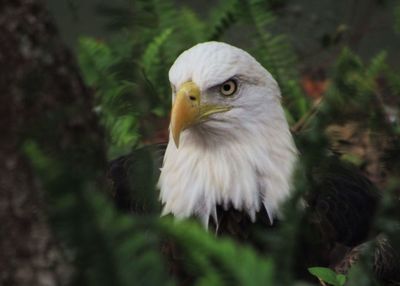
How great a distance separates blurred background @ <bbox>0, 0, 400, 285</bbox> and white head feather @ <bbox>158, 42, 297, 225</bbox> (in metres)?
0.28

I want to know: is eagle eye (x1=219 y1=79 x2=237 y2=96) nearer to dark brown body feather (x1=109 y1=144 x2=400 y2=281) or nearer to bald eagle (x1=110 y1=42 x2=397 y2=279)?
bald eagle (x1=110 y1=42 x2=397 y2=279)

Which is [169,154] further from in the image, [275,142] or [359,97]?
[359,97]

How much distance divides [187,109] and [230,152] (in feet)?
1.02

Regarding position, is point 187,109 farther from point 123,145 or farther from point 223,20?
Result: point 223,20

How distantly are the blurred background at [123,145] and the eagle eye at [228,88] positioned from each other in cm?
44

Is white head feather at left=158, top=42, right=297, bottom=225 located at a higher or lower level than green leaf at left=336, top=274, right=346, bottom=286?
higher

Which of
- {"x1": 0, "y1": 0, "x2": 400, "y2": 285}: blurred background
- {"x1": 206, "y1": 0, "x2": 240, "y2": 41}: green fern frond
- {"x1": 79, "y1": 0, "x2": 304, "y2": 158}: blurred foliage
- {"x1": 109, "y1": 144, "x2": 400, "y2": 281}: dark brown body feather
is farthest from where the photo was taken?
{"x1": 206, "y1": 0, "x2": 240, "y2": 41}: green fern frond

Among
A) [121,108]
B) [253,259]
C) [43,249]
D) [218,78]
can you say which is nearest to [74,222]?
[253,259]

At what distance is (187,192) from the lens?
349 cm

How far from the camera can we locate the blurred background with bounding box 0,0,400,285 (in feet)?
4.37

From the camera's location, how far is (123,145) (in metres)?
4.74

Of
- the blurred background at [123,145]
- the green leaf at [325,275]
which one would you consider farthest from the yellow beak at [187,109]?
the green leaf at [325,275]

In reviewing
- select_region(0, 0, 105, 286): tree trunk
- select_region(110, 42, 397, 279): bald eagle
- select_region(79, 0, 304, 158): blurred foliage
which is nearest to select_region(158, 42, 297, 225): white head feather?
select_region(110, 42, 397, 279): bald eagle

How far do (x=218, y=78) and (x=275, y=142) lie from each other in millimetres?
335
